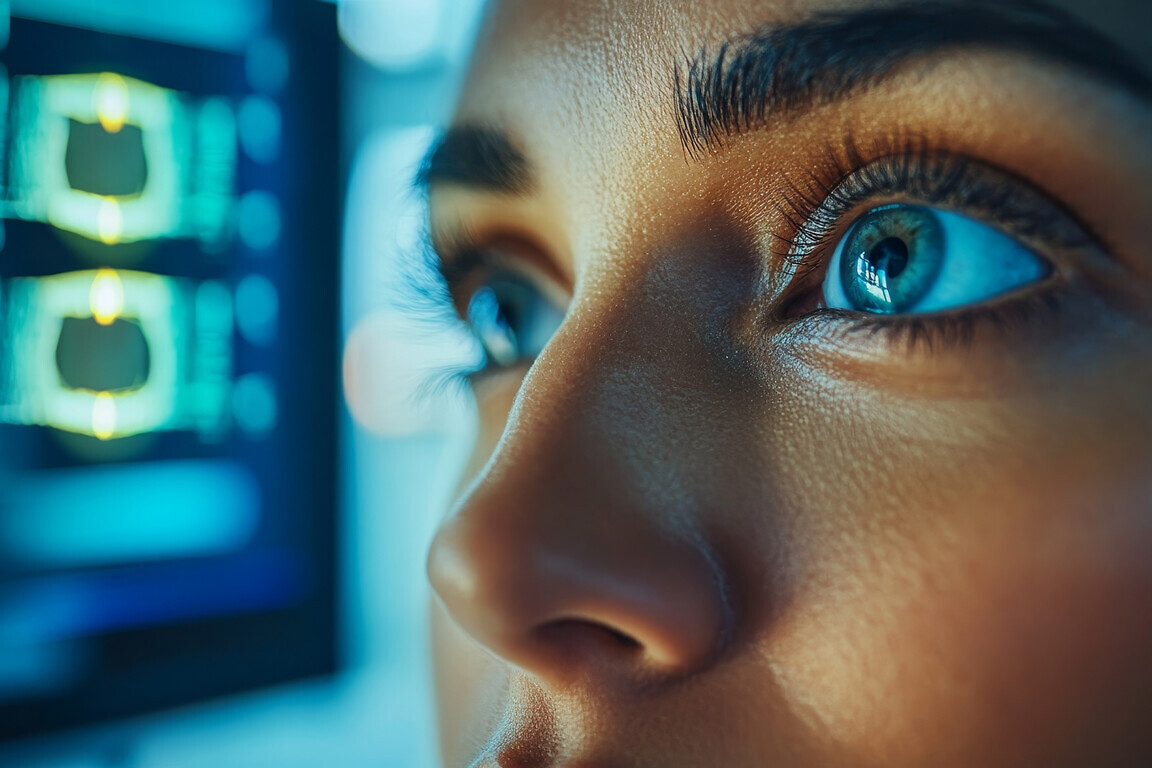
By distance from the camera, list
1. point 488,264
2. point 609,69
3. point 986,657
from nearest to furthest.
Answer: point 986,657 → point 609,69 → point 488,264

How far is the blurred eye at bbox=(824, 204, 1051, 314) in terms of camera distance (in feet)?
1.09

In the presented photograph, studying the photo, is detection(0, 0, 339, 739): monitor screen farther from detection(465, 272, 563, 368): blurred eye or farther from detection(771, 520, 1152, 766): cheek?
detection(771, 520, 1152, 766): cheek

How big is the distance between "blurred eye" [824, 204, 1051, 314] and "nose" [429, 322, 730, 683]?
13 centimetres

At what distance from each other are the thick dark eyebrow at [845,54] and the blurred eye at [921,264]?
0.22ft

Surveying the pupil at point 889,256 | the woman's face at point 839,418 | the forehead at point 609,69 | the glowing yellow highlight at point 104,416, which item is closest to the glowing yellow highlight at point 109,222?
the glowing yellow highlight at point 104,416

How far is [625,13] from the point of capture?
380 millimetres

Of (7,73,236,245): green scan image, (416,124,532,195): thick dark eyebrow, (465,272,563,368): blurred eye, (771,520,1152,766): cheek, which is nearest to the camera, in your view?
(771,520,1152,766): cheek

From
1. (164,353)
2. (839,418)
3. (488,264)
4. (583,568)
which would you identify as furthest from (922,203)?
(164,353)

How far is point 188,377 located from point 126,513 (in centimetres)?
21

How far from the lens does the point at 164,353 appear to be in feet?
3.68

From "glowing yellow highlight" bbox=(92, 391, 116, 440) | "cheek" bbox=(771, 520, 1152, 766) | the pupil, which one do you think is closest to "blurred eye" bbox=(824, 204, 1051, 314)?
the pupil

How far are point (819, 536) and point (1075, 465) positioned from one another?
9cm

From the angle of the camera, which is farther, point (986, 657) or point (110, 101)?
point (110, 101)

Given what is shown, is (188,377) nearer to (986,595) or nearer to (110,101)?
(110,101)
